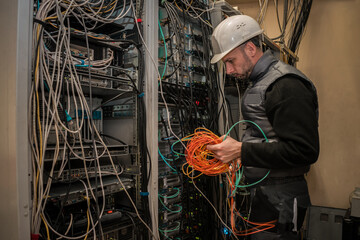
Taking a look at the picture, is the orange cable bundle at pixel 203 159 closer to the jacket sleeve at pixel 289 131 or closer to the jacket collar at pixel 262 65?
the jacket sleeve at pixel 289 131

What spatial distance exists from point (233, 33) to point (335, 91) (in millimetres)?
2650

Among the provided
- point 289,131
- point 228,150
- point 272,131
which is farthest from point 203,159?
point 289,131

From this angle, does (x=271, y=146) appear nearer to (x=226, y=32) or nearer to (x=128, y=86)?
(x=226, y=32)

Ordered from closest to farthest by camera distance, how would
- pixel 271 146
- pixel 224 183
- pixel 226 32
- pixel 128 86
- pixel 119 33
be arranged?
pixel 271 146
pixel 226 32
pixel 128 86
pixel 119 33
pixel 224 183

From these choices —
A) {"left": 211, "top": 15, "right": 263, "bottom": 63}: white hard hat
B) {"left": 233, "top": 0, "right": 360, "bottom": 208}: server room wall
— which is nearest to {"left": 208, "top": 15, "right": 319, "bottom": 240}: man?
{"left": 211, "top": 15, "right": 263, "bottom": 63}: white hard hat

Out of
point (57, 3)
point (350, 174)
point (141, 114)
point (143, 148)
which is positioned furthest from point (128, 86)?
point (350, 174)

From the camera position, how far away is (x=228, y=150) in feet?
3.87

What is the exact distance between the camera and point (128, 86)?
5.04 ft

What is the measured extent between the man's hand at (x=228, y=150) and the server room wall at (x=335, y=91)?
280cm

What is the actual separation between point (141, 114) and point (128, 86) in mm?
202

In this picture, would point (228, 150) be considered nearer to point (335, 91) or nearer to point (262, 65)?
point (262, 65)

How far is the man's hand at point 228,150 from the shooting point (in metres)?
1.17

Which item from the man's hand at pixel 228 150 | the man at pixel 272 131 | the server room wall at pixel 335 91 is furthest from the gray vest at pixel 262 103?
the server room wall at pixel 335 91

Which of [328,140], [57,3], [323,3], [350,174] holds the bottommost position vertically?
[350,174]
